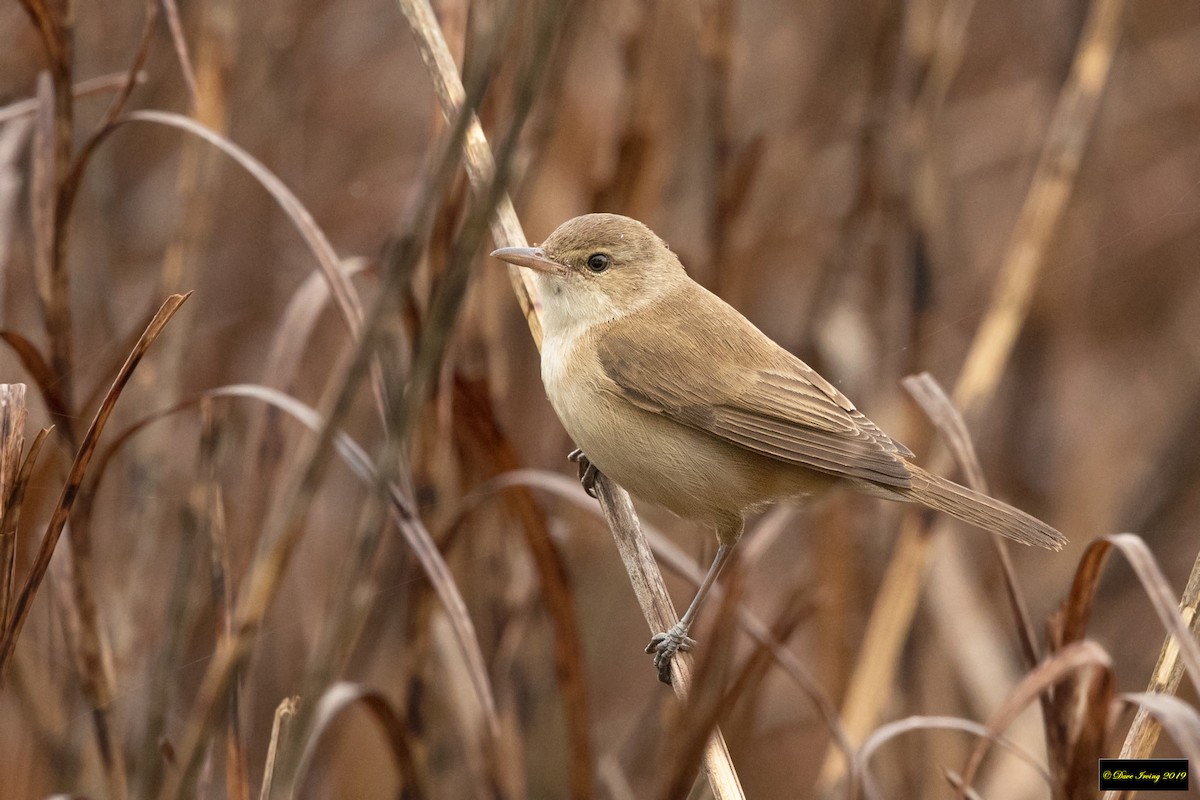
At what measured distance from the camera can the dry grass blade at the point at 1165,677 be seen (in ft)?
6.75

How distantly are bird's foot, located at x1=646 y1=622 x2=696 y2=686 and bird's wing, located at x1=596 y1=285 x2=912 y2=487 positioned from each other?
53 centimetres

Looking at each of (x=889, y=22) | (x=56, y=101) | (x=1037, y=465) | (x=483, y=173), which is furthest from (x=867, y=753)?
(x=1037, y=465)

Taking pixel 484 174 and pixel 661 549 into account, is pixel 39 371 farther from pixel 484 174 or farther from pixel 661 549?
pixel 661 549

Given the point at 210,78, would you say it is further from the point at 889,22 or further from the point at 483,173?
the point at 889,22

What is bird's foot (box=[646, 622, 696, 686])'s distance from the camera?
2486mm

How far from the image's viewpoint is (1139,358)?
15.9 feet

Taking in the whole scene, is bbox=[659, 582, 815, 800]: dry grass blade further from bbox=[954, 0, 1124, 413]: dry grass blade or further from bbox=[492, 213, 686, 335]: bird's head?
bbox=[954, 0, 1124, 413]: dry grass blade

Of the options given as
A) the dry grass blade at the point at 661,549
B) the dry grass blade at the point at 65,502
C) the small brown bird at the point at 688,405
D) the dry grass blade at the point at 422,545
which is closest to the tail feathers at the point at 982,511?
the small brown bird at the point at 688,405

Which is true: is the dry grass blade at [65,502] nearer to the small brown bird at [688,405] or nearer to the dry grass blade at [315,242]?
the dry grass blade at [315,242]

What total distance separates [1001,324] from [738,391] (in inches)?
36.7

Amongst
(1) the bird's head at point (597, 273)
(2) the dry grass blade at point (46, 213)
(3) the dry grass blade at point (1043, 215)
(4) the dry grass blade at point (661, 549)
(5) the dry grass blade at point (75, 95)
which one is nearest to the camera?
(4) the dry grass blade at point (661, 549)

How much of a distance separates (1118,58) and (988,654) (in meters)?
2.53

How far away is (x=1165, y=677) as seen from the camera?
2084 millimetres

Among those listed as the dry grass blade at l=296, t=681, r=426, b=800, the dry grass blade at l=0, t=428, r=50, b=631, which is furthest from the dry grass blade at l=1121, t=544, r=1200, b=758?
the dry grass blade at l=0, t=428, r=50, b=631
